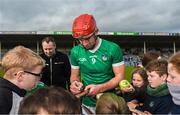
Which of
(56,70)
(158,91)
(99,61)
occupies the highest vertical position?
(99,61)

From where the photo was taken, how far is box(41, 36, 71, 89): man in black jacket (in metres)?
6.90

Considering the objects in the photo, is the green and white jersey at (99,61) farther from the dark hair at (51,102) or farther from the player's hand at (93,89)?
the dark hair at (51,102)

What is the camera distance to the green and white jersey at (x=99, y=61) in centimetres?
437

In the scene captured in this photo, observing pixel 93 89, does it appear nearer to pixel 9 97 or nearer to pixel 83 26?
pixel 83 26

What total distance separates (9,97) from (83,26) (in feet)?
4.80

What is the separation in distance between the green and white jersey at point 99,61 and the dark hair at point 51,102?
249 cm

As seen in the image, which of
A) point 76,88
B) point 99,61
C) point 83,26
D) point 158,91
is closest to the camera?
point 76,88

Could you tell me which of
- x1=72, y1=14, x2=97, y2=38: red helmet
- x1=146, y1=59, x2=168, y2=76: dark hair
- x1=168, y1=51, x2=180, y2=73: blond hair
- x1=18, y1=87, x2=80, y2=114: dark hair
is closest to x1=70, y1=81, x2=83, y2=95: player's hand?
x1=72, y1=14, x2=97, y2=38: red helmet

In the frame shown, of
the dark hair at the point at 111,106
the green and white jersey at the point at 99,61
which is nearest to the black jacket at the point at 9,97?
the dark hair at the point at 111,106

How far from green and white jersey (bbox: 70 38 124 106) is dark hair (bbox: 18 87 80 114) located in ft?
8.16

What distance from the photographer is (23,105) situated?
6.14ft

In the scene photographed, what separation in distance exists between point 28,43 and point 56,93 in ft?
153

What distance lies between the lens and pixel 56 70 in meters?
6.99

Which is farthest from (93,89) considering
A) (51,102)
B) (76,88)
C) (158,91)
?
(51,102)
